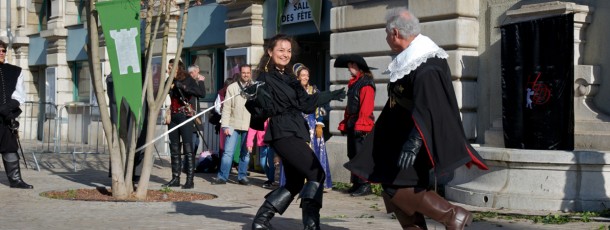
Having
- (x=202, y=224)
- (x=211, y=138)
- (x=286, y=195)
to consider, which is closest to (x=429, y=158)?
(x=286, y=195)

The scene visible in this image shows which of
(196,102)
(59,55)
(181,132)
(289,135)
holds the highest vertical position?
(59,55)

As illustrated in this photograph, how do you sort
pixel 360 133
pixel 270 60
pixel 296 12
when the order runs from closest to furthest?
pixel 270 60 < pixel 360 133 < pixel 296 12

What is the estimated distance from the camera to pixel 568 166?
420 inches

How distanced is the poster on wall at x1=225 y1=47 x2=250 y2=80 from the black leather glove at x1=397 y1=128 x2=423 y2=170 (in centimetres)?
1186

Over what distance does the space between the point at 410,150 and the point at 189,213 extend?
4172 mm

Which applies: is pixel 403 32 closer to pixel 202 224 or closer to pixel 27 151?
pixel 202 224

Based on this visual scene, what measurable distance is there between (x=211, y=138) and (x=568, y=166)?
1073 cm

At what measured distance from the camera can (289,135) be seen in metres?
8.66

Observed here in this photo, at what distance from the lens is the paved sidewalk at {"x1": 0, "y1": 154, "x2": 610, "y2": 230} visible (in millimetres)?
9578

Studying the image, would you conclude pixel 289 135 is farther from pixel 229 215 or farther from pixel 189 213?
pixel 189 213

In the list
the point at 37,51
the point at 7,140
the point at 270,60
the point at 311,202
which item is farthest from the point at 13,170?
the point at 37,51

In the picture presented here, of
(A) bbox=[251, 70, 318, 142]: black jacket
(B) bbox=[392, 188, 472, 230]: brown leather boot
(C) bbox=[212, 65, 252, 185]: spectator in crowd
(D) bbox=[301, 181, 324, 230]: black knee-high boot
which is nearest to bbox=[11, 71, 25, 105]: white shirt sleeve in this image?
(C) bbox=[212, 65, 252, 185]: spectator in crowd

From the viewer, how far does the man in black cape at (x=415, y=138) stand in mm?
6973

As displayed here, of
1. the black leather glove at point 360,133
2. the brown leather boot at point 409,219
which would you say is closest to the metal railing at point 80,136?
the black leather glove at point 360,133
